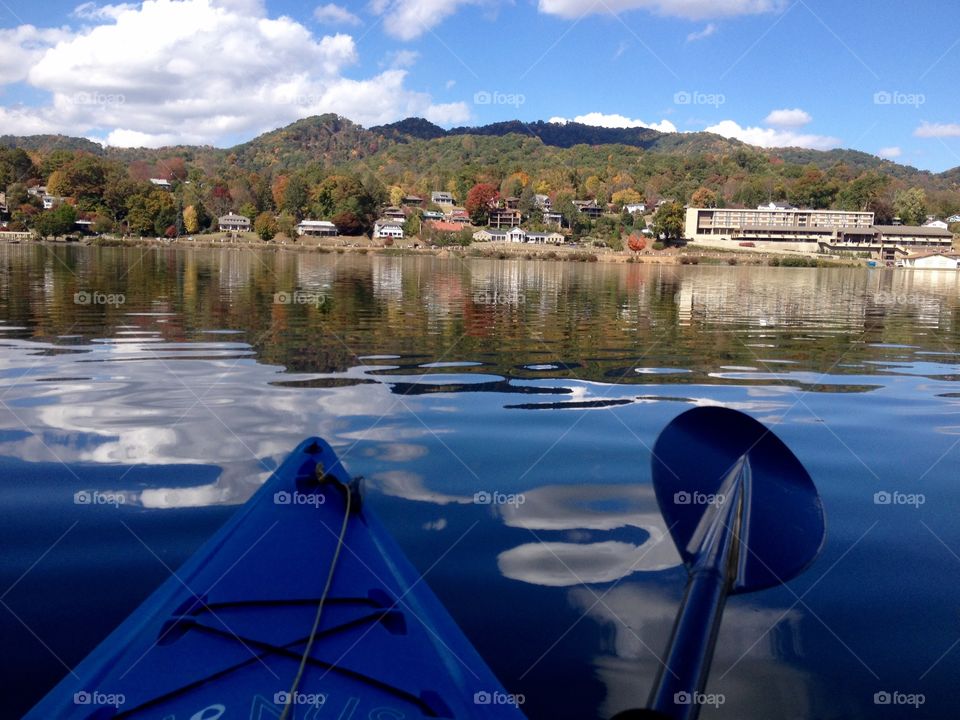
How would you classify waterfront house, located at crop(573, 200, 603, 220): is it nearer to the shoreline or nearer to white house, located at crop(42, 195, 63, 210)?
A: the shoreline

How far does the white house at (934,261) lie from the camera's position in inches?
3307

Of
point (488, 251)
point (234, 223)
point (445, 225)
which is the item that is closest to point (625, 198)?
point (445, 225)

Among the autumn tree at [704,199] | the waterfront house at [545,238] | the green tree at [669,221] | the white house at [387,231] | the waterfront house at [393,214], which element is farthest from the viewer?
the autumn tree at [704,199]

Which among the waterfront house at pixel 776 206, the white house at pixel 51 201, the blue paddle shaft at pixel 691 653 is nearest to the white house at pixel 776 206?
the waterfront house at pixel 776 206

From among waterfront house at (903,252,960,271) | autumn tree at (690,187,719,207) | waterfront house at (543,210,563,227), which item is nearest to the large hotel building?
autumn tree at (690,187,719,207)

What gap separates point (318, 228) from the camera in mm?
96812

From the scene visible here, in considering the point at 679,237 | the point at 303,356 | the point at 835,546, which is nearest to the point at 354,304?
the point at 303,356

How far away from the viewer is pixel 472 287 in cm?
2922

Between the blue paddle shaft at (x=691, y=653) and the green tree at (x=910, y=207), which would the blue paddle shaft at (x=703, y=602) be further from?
the green tree at (x=910, y=207)

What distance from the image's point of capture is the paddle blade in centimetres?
303

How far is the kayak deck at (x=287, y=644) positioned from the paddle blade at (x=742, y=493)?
1.05 meters

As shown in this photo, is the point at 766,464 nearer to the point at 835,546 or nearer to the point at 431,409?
the point at 835,546

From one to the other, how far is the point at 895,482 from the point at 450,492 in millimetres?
3619

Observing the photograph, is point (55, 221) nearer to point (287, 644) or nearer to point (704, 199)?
point (704, 199)
